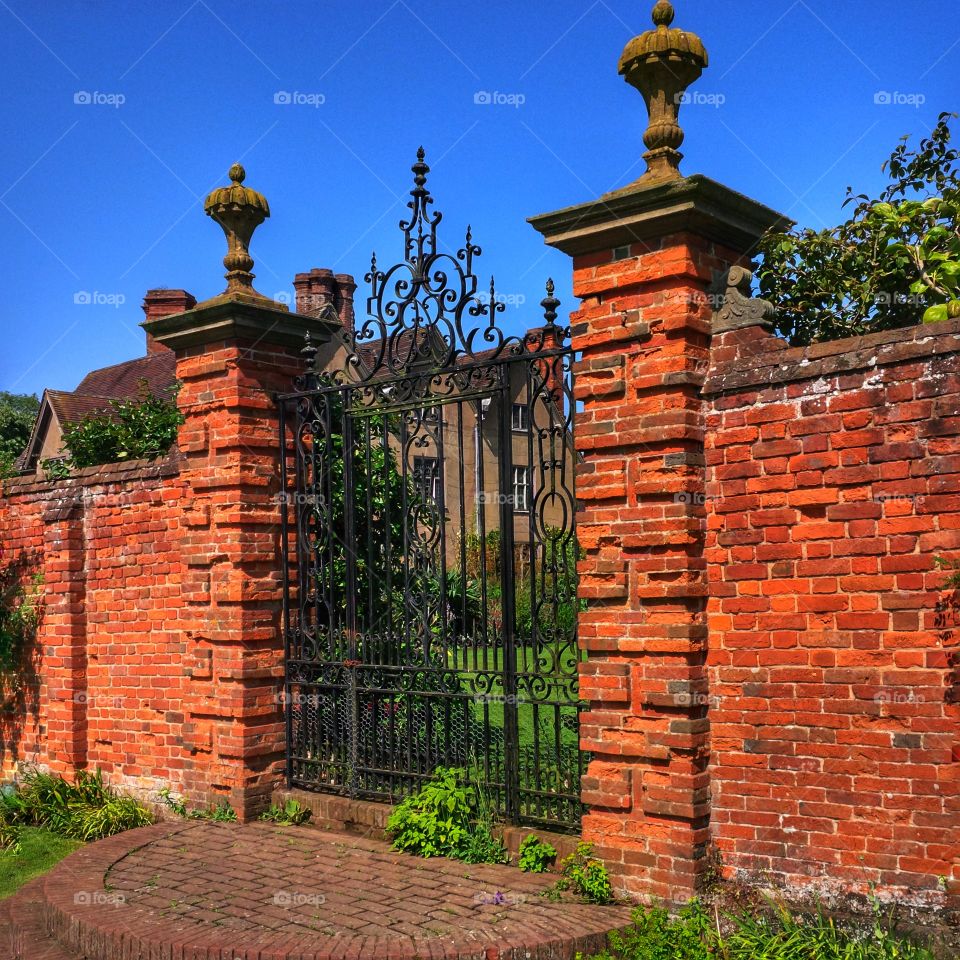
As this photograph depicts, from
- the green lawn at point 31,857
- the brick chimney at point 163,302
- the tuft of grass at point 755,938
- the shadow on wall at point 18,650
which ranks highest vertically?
the brick chimney at point 163,302

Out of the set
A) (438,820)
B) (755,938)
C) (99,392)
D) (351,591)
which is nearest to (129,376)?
(99,392)

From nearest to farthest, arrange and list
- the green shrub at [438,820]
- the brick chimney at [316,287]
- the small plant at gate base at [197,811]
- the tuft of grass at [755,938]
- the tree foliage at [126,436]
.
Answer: the tuft of grass at [755,938] < the green shrub at [438,820] < the small plant at gate base at [197,811] < the tree foliage at [126,436] < the brick chimney at [316,287]

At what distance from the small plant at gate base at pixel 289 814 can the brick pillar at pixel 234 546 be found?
15 centimetres

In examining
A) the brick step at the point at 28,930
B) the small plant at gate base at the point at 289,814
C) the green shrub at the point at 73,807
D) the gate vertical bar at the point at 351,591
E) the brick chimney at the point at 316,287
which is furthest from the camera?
the brick chimney at the point at 316,287

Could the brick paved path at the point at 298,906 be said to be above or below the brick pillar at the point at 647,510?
below

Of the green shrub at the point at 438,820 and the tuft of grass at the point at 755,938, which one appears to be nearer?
the tuft of grass at the point at 755,938

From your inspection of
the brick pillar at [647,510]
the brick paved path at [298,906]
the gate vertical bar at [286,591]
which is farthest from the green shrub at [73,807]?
the brick pillar at [647,510]

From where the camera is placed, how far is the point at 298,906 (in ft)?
17.2

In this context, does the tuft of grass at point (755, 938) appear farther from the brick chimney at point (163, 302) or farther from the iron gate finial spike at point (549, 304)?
the brick chimney at point (163, 302)

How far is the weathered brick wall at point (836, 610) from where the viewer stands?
13.9 feet

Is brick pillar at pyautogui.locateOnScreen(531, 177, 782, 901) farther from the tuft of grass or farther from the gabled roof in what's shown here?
the gabled roof

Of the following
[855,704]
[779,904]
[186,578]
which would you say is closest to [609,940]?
[779,904]

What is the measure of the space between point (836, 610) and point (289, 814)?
14.2 feet

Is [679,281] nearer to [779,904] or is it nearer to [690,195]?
[690,195]
